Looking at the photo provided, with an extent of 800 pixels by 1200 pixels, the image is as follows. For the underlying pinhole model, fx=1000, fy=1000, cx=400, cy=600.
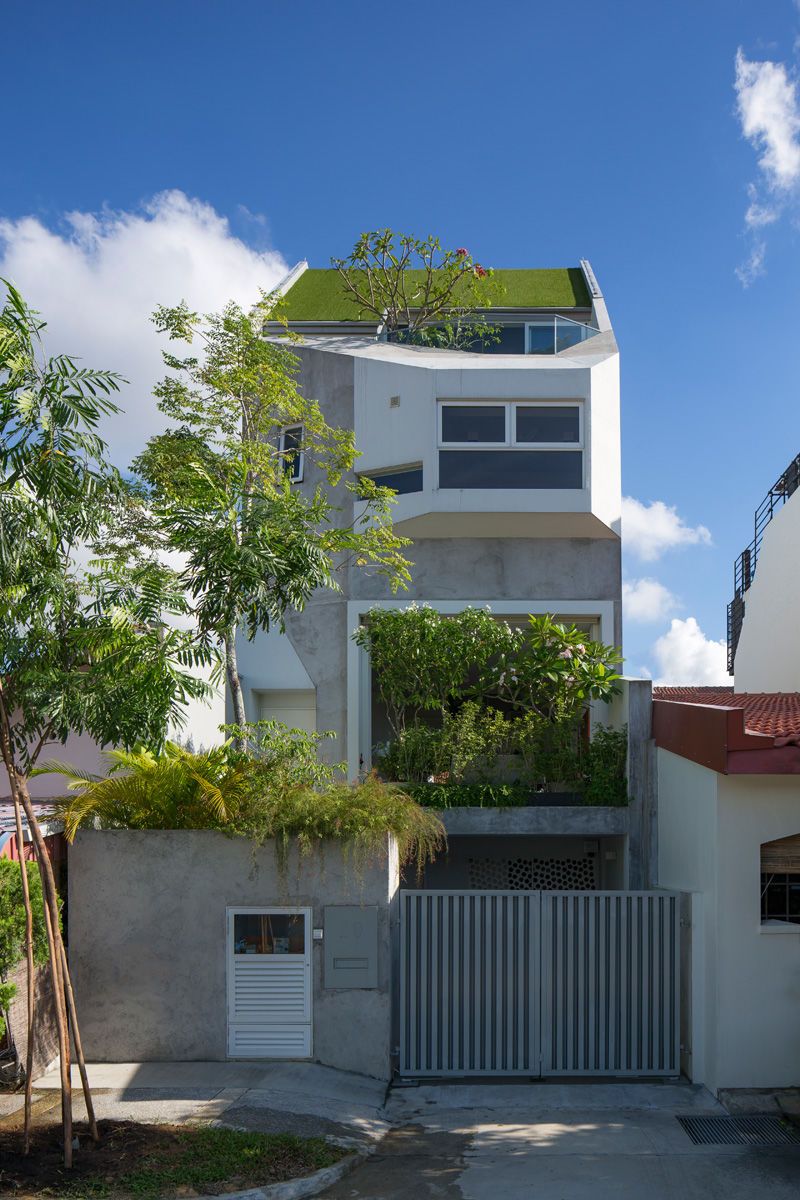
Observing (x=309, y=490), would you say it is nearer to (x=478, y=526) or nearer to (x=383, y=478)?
(x=383, y=478)

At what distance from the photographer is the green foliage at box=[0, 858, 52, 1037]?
8531mm

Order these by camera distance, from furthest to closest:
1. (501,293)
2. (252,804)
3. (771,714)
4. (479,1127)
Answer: (501,293) → (771,714) → (252,804) → (479,1127)

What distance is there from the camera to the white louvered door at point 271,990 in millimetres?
9961

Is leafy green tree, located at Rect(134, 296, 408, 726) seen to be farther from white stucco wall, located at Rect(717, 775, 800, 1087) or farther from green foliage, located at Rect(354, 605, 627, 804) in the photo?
white stucco wall, located at Rect(717, 775, 800, 1087)

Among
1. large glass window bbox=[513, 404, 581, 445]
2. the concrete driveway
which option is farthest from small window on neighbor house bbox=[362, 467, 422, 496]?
the concrete driveway

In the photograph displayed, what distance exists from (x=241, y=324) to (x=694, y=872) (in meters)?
9.98

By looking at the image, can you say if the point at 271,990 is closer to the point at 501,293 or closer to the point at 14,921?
the point at 14,921

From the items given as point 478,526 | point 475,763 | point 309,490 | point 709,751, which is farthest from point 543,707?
point 309,490

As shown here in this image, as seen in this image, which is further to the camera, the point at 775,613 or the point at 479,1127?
the point at 775,613

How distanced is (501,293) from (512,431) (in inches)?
256

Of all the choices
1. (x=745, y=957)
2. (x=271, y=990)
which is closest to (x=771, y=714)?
(x=745, y=957)

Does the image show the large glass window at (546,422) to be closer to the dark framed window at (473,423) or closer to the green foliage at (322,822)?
the dark framed window at (473,423)

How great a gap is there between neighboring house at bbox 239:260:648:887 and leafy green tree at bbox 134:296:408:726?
2.14 ft

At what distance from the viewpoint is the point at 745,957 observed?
31.3ft
